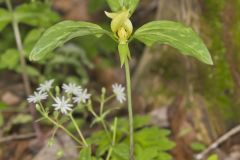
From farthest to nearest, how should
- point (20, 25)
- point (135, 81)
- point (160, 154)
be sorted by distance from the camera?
point (20, 25), point (135, 81), point (160, 154)

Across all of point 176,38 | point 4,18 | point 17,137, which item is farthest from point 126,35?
point 17,137

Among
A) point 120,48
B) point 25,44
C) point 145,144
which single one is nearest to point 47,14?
point 25,44

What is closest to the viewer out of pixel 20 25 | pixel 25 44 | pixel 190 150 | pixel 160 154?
pixel 160 154

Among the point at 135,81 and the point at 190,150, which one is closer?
the point at 190,150

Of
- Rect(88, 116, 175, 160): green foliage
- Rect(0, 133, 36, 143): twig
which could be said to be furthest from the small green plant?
Rect(0, 133, 36, 143): twig

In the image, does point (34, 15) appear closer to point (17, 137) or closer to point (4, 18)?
point (4, 18)

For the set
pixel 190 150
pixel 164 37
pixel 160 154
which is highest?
pixel 164 37

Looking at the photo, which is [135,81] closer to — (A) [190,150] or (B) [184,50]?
(A) [190,150]
